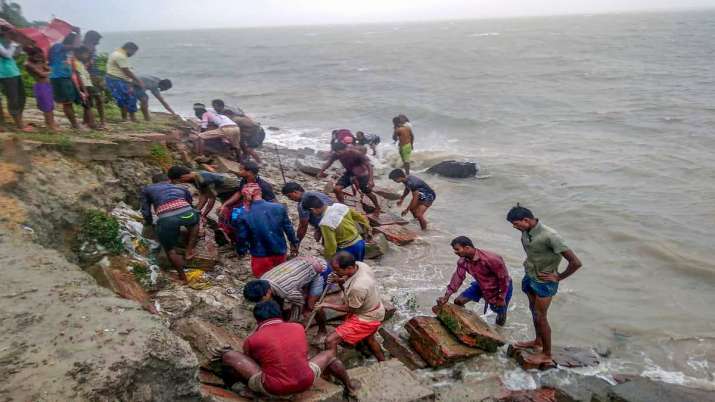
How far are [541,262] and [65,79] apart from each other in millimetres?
7894

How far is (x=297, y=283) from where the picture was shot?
5.00 meters

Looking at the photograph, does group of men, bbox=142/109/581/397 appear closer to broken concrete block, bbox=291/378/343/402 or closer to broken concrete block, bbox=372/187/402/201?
broken concrete block, bbox=291/378/343/402

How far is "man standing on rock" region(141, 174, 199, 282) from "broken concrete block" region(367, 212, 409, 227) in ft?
14.1

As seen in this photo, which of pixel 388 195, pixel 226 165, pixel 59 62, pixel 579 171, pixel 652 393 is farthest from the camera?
pixel 579 171

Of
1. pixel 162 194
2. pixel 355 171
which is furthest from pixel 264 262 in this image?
pixel 355 171

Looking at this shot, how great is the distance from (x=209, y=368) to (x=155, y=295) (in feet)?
5.44

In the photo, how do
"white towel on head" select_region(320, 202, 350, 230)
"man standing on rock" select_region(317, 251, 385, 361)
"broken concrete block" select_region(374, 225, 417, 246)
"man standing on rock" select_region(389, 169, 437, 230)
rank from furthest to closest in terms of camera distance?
"man standing on rock" select_region(389, 169, 437, 230)
"broken concrete block" select_region(374, 225, 417, 246)
"white towel on head" select_region(320, 202, 350, 230)
"man standing on rock" select_region(317, 251, 385, 361)

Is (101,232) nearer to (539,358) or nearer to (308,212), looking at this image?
(308,212)

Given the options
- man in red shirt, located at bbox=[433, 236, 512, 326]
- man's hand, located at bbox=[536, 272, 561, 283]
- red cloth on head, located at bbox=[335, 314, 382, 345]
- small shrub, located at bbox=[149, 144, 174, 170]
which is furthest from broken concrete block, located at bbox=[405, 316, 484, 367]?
small shrub, located at bbox=[149, 144, 174, 170]

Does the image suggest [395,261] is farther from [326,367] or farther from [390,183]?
[390,183]

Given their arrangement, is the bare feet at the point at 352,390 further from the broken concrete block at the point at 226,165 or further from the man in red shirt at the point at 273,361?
the broken concrete block at the point at 226,165

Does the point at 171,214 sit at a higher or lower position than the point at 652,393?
higher

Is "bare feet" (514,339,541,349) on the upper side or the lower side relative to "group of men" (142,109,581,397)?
lower

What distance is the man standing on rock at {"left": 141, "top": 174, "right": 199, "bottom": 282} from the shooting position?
5.74 m
